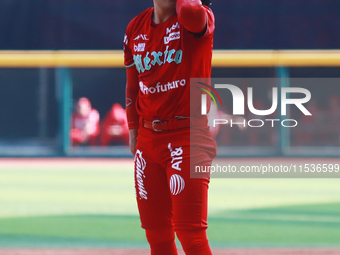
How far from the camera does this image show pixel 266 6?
460 inches

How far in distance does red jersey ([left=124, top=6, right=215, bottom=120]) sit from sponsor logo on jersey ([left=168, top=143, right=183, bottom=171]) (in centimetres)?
14

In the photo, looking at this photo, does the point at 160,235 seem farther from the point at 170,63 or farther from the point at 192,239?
the point at 170,63

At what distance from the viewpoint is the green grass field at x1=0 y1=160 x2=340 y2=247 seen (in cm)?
380

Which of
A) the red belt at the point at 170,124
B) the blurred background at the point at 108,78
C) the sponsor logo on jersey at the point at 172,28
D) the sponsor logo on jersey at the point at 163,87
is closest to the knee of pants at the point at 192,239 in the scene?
the red belt at the point at 170,124

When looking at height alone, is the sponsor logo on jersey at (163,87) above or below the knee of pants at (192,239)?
above

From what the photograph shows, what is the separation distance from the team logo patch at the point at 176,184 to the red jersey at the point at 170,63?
0.25 metres

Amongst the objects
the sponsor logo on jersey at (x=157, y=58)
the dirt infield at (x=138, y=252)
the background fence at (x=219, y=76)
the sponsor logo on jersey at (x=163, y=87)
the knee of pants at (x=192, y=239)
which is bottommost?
Answer: the dirt infield at (x=138, y=252)

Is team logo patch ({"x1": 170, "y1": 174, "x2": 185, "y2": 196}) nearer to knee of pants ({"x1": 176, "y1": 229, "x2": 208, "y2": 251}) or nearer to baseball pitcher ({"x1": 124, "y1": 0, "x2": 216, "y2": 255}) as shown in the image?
baseball pitcher ({"x1": 124, "y1": 0, "x2": 216, "y2": 255})

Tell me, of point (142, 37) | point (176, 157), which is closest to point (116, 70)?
point (142, 37)

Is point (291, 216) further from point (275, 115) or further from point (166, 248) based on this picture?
point (275, 115)

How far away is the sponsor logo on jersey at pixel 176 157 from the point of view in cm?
191

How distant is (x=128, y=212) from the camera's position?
16.5 feet

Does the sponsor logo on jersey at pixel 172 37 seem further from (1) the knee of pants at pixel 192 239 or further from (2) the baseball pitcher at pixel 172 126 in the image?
(1) the knee of pants at pixel 192 239

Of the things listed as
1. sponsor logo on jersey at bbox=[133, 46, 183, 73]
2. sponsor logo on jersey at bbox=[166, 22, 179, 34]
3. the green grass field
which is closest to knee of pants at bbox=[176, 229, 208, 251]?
sponsor logo on jersey at bbox=[133, 46, 183, 73]
